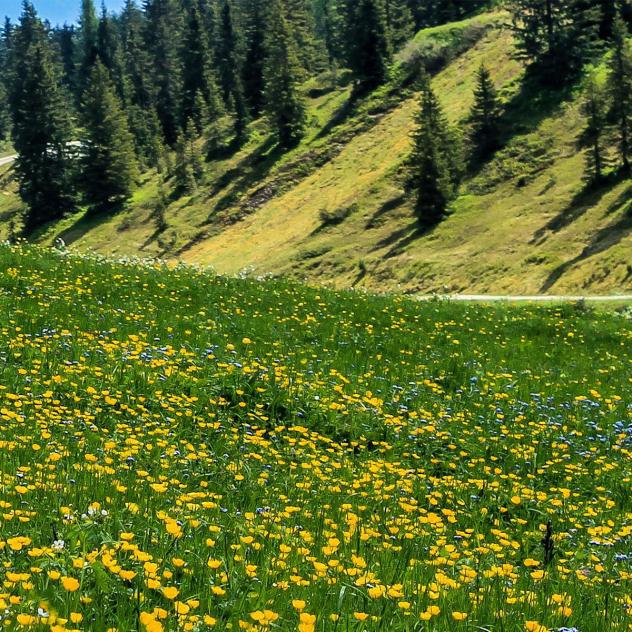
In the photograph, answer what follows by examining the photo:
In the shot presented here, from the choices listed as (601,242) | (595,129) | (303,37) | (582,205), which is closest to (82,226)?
(303,37)

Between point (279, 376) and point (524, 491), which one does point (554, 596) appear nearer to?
point (524, 491)

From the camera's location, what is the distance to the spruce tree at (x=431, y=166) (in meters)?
55.3

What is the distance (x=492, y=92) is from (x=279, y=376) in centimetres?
5751

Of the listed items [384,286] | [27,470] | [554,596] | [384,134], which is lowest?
[384,286]

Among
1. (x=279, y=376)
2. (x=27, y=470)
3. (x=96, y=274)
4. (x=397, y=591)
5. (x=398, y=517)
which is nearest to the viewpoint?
(x=397, y=591)

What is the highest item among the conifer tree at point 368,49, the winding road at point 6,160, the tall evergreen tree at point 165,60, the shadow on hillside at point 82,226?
the tall evergreen tree at point 165,60

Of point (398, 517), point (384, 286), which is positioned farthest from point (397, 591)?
point (384, 286)

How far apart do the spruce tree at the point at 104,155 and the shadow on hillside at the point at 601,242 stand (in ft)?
179

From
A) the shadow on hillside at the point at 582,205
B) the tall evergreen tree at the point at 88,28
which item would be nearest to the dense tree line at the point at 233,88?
the shadow on hillside at the point at 582,205

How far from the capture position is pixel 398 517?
598 centimetres

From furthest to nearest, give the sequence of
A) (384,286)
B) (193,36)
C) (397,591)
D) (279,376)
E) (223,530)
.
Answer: (193,36)
(384,286)
(279,376)
(223,530)
(397,591)

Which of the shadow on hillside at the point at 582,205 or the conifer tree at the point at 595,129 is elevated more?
the conifer tree at the point at 595,129

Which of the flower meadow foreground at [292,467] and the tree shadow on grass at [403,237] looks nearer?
the flower meadow foreground at [292,467]

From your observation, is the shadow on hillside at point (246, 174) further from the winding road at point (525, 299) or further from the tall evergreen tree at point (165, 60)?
the winding road at point (525, 299)
